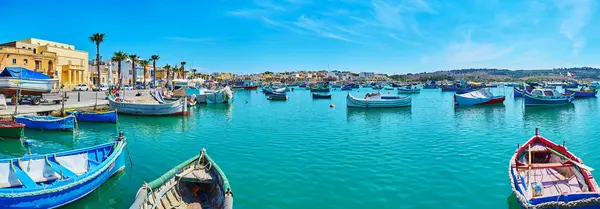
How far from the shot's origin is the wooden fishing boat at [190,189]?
9.23m

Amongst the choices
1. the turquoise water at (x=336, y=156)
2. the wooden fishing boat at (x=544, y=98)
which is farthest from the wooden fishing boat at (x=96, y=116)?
the wooden fishing boat at (x=544, y=98)

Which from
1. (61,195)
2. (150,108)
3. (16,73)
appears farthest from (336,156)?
(16,73)

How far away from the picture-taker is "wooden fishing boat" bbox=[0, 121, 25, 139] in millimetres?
20875

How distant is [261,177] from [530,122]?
30.6m

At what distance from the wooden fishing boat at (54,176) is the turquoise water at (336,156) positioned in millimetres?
606

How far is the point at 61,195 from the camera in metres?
10.2

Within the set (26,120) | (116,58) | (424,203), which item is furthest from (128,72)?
(424,203)

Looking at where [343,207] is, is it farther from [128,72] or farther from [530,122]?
[128,72]

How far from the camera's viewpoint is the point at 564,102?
55.1m

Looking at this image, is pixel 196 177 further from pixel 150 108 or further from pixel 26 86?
pixel 26 86

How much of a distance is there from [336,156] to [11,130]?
1928cm

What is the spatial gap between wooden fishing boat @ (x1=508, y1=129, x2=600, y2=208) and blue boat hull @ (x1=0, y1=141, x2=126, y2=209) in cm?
1269

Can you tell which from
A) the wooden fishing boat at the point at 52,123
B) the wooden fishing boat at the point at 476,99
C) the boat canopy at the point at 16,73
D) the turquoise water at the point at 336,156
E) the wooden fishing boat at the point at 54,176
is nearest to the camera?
the wooden fishing boat at the point at 54,176

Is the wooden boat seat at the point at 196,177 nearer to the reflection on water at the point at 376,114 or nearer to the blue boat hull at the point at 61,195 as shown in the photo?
the blue boat hull at the point at 61,195
